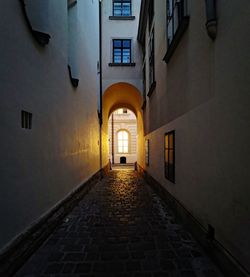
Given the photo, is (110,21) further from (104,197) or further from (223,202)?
(223,202)

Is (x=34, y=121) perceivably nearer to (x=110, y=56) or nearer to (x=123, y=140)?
(x=110, y=56)

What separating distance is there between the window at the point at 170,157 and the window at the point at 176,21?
203cm

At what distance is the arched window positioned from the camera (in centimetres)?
2542

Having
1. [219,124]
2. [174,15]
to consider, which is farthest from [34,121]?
[174,15]

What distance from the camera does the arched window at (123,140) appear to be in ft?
83.4

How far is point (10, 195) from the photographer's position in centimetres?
275

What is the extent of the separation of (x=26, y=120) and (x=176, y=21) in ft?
12.7

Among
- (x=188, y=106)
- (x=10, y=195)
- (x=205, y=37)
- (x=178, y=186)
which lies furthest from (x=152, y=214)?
(x=205, y=37)

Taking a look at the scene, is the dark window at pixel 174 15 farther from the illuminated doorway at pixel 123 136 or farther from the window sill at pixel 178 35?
the illuminated doorway at pixel 123 136

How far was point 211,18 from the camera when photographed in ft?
9.45

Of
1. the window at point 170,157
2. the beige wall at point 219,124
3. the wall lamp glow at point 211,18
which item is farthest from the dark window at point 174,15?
the window at point 170,157

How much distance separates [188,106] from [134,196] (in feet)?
13.8

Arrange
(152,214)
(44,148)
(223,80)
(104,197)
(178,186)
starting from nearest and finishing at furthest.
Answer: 1. (223,80)
2. (44,148)
3. (178,186)
4. (152,214)
5. (104,197)

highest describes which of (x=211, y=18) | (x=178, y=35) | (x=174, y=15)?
(x=174, y=15)
